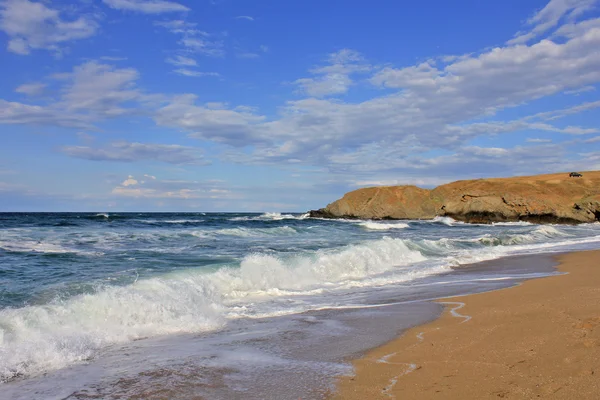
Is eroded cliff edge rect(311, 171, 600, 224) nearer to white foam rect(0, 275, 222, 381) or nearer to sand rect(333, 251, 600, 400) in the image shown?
sand rect(333, 251, 600, 400)

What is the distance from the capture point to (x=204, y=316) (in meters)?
8.09

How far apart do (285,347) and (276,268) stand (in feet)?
22.3

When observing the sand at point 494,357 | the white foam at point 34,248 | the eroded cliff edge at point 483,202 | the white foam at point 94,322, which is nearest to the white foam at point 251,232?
the white foam at point 34,248

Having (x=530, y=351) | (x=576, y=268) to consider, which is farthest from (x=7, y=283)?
(x=576, y=268)

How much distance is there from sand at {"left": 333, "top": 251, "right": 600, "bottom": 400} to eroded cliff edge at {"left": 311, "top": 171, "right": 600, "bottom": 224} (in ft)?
160

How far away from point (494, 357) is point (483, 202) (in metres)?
53.1

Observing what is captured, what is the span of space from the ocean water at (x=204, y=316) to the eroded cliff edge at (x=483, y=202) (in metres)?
39.9

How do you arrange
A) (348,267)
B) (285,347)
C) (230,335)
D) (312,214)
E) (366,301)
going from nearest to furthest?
1. (285,347)
2. (230,335)
3. (366,301)
4. (348,267)
5. (312,214)

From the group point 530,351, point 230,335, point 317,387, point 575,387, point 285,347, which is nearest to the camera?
point 575,387

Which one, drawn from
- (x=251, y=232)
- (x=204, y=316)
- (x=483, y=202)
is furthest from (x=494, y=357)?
(x=483, y=202)

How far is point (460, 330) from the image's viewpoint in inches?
249

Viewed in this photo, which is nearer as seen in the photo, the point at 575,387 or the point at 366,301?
the point at 575,387

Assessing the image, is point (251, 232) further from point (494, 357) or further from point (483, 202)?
point (483, 202)

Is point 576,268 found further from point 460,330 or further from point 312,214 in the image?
point 312,214
